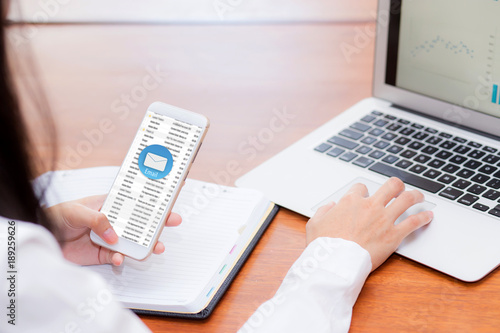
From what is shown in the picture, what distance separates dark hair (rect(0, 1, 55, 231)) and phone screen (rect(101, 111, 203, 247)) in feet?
0.49

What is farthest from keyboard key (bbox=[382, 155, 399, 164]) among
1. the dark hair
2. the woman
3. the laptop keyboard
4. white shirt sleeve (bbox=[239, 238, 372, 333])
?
the dark hair

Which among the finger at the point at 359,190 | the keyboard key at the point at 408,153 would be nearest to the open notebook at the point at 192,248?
the finger at the point at 359,190

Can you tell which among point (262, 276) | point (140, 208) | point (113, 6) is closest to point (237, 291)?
point (262, 276)

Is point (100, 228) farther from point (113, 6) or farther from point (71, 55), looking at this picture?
point (113, 6)

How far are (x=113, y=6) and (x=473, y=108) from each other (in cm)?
92

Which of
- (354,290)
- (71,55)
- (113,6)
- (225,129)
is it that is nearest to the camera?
(354,290)

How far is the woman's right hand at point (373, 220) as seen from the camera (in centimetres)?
70

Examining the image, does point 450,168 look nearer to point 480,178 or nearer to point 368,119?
point 480,178

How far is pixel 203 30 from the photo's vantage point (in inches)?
53.5

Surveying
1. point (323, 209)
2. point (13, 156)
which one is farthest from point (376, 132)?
point (13, 156)

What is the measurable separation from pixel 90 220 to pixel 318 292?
0.28m

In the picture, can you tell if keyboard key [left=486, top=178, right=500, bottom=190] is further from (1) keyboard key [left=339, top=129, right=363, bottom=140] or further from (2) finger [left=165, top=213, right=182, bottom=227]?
(2) finger [left=165, top=213, right=182, bottom=227]

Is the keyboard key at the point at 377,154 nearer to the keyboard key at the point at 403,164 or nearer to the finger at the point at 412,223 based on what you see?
the keyboard key at the point at 403,164

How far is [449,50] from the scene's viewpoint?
89 cm
